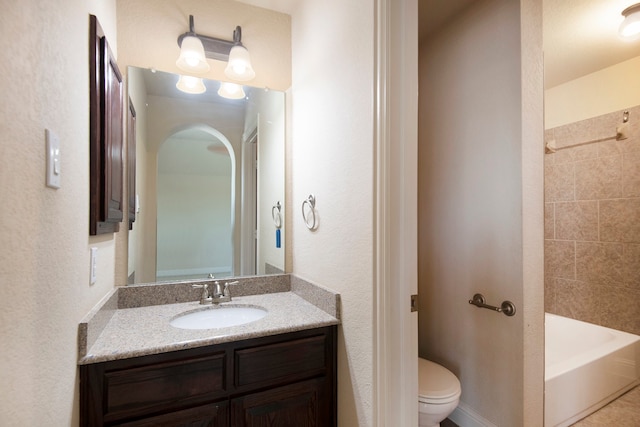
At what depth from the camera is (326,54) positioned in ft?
4.84

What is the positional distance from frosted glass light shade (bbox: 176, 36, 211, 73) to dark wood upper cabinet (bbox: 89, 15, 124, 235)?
1.37ft

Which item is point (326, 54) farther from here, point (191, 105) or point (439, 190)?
point (439, 190)

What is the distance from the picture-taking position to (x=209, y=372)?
1.14 meters

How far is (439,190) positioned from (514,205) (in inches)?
20.8

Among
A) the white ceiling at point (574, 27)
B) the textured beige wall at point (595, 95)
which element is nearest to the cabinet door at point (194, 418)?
the white ceiling at point (574, 27)

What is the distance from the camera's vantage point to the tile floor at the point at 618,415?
1.85 metres

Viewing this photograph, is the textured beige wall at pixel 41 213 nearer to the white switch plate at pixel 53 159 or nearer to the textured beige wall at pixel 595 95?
the white switch plate at pixel 53 159

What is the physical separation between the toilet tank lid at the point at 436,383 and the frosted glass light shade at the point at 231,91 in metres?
1.95

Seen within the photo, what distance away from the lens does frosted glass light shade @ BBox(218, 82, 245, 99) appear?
177 cm

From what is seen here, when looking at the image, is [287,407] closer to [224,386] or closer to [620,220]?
[224,386]

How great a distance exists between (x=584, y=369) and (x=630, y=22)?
6.96ft

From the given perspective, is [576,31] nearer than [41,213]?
No

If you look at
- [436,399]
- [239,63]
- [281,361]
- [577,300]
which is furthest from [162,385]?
[577,300]

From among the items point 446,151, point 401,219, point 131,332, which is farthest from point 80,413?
point 446,151
